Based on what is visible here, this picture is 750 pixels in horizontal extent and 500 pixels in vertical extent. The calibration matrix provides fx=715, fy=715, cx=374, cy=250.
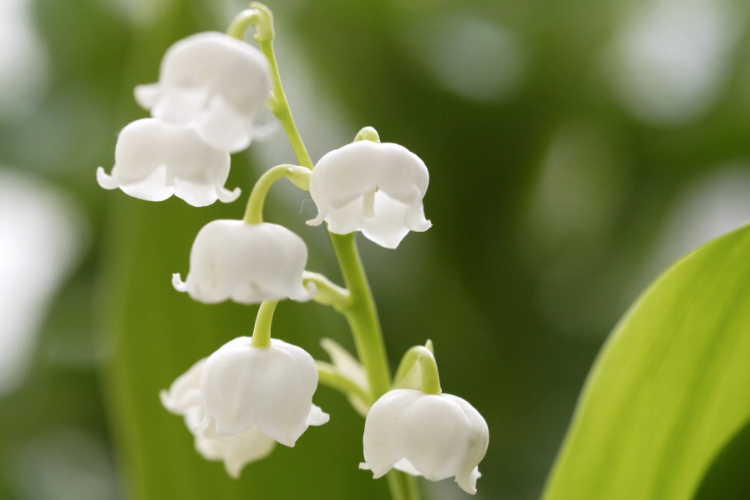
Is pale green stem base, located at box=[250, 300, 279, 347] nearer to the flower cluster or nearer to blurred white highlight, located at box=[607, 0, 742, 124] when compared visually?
the flower cluster

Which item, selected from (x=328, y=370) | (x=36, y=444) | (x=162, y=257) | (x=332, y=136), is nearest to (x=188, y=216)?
(x=162, y=257)

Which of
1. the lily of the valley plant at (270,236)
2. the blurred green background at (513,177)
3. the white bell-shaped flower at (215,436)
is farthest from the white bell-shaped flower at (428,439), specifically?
the blurred green background at (513,177)

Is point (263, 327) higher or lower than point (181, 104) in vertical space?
lower

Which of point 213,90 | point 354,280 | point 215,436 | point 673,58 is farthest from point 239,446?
point 673,58

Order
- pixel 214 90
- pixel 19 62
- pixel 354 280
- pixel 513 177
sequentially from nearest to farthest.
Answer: pixel 214 90 < pixel 354 280 < pixel 513 177 < pixel 19 62

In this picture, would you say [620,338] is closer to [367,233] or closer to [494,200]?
[367,233]

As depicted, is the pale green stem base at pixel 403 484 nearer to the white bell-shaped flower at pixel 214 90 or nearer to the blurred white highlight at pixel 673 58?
the white bell-shaped flower at pixel 214 90

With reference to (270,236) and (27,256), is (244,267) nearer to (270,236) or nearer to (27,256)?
(270,236)
